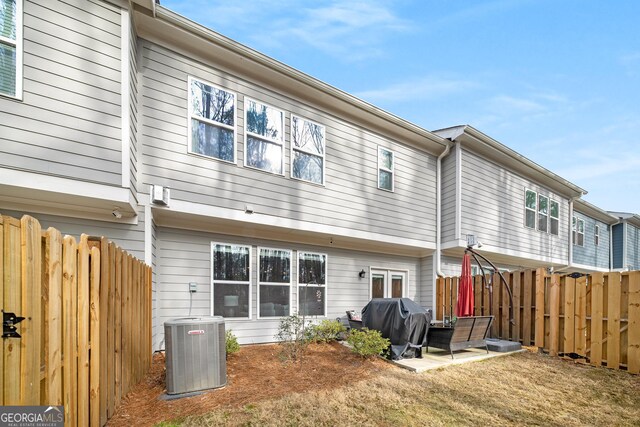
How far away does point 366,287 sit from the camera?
9.88 metres

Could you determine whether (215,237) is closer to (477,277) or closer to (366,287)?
(366,287)

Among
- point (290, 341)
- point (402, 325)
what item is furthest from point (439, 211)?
point (290, 341)

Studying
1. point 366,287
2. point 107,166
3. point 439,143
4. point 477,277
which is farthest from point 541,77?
point 107,166

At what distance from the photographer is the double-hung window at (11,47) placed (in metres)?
4.35

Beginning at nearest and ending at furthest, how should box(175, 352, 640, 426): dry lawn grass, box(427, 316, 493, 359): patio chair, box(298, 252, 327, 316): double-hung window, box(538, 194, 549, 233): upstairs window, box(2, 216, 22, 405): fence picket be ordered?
1. box(2, 216, 22, 405): fence picket
2. box(175, 352, 640, 426): dry lawn grass
3. box(427, 316, 493, 359): patio chair
4. box(298, 252, 327, 316): double-hung window
5. box(538, 194, 549, 233): upstairs window

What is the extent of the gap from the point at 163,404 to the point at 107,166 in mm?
3360

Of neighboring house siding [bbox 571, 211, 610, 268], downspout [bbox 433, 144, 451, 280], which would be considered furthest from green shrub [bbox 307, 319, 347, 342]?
neighboring house siding [bbox 571, 211, 610, 268]

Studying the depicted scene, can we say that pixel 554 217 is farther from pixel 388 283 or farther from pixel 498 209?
pixel 388 283

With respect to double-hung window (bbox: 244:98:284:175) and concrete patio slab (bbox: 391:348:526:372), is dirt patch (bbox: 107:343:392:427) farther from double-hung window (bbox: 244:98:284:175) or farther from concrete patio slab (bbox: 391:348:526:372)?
double-hung window (bbox: 244:98:284:175)

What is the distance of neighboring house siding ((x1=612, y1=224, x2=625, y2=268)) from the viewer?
21.1 m

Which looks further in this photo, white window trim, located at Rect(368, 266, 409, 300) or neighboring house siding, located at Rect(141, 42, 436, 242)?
white window trim, located at Rect(368, 266, 409, 300)

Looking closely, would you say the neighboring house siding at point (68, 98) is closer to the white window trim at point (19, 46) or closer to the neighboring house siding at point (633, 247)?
the white window trim at point (19, 46)

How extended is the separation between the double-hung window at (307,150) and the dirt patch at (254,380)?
3899mm

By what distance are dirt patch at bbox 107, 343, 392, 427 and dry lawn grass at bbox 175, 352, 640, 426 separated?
0.81 ft
